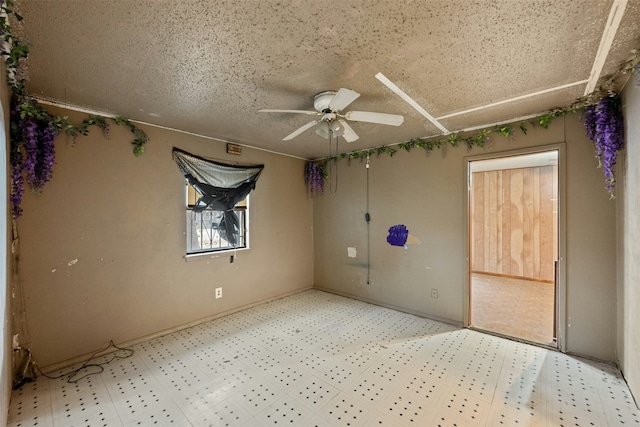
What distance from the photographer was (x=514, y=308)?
3.76 meters

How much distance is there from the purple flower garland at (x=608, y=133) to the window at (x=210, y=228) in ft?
12.2

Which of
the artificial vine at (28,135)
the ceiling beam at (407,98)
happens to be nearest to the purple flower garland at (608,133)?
the ceiling beam at (407,98)

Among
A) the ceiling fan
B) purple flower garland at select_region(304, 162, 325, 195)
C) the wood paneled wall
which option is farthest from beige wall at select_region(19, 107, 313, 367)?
the wood paneled wall

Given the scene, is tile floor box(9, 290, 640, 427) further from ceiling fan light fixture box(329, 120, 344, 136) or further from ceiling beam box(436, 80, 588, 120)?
ceiling beam box(436, 80, 588, 120)

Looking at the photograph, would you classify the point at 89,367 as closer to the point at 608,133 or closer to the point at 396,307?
the point at 396,307

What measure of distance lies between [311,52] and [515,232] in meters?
5.93

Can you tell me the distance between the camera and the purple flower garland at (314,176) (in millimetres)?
4496

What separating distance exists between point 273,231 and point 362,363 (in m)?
2.30

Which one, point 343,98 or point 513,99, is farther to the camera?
point 513,99

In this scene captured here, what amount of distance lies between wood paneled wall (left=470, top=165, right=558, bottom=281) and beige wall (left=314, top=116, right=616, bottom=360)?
2093 millimetres

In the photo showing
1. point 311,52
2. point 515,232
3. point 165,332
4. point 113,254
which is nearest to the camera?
point 311,52

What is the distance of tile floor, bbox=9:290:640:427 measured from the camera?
173 cm

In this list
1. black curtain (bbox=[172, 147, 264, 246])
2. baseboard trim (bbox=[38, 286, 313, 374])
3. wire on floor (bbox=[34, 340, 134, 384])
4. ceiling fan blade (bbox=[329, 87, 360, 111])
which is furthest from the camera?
black curtain (bbox=[172, 147, 264, 246])

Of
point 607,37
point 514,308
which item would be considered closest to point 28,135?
point 607,37
